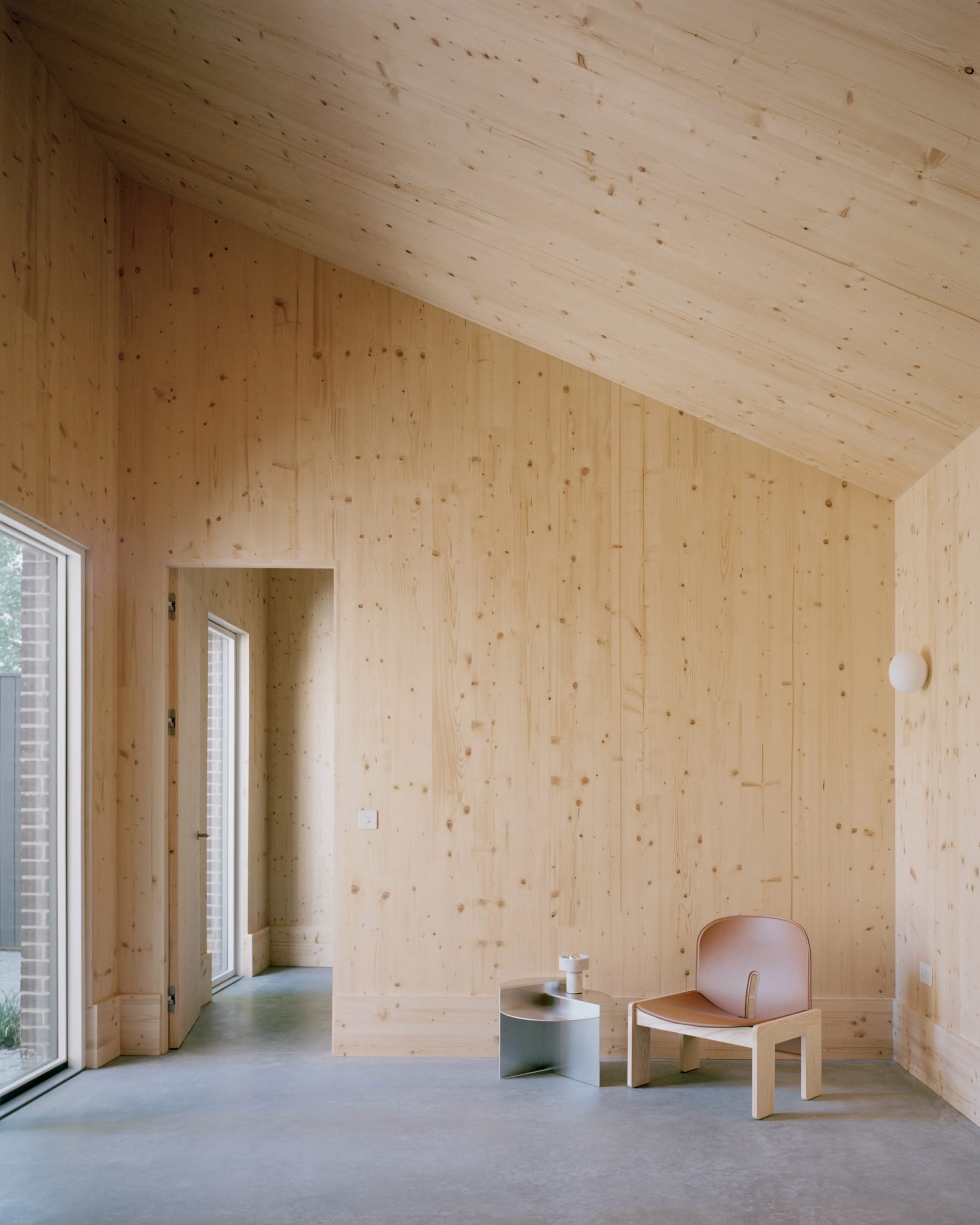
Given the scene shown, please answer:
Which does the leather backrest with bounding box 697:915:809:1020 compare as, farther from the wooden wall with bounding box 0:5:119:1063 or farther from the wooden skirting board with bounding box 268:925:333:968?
the wooden skirting board with bounding box 268:925:333:968

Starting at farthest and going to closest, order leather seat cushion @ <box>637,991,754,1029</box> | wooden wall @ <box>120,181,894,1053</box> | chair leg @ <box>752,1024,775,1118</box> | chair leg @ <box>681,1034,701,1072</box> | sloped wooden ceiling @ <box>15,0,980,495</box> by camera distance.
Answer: wooden wall @ <box>120,181,894,1053</box> < chair leg @ <box>681,1034,701,1072</box> < leather seat cushion @ <box>637,991,754,1029</box> < chair leg @ <box>752,1024,775,1118</box> < sloped wooden ceiling @ <box>15,0,980,495</box>

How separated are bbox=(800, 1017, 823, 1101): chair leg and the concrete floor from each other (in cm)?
6

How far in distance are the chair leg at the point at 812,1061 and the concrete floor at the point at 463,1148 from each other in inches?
2.2

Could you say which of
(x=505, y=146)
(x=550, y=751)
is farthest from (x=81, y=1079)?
(x=505, y=146)

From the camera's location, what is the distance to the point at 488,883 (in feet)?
17.4

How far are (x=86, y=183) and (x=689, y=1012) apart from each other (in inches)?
177

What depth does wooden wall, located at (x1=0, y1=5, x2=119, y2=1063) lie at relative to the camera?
4.40 m

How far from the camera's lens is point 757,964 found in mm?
4852

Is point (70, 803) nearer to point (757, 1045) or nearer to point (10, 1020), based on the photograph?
point (10, 1020)

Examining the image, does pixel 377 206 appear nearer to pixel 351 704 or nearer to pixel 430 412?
pixel 430 412

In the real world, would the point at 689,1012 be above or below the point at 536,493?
below

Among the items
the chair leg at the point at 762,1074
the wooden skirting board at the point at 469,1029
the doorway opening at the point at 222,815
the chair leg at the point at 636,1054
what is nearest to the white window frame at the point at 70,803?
the wooden skirting board at the point at 469,1029

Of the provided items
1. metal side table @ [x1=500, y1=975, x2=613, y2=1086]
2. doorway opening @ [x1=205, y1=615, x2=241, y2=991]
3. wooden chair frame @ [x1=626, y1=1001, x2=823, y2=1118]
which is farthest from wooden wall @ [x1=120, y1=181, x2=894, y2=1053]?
doorway opening @ [x1=205, y1=615, x2=241, y2=991]

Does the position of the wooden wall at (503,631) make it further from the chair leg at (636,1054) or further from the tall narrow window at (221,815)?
the tall narrow window at (221,815)
